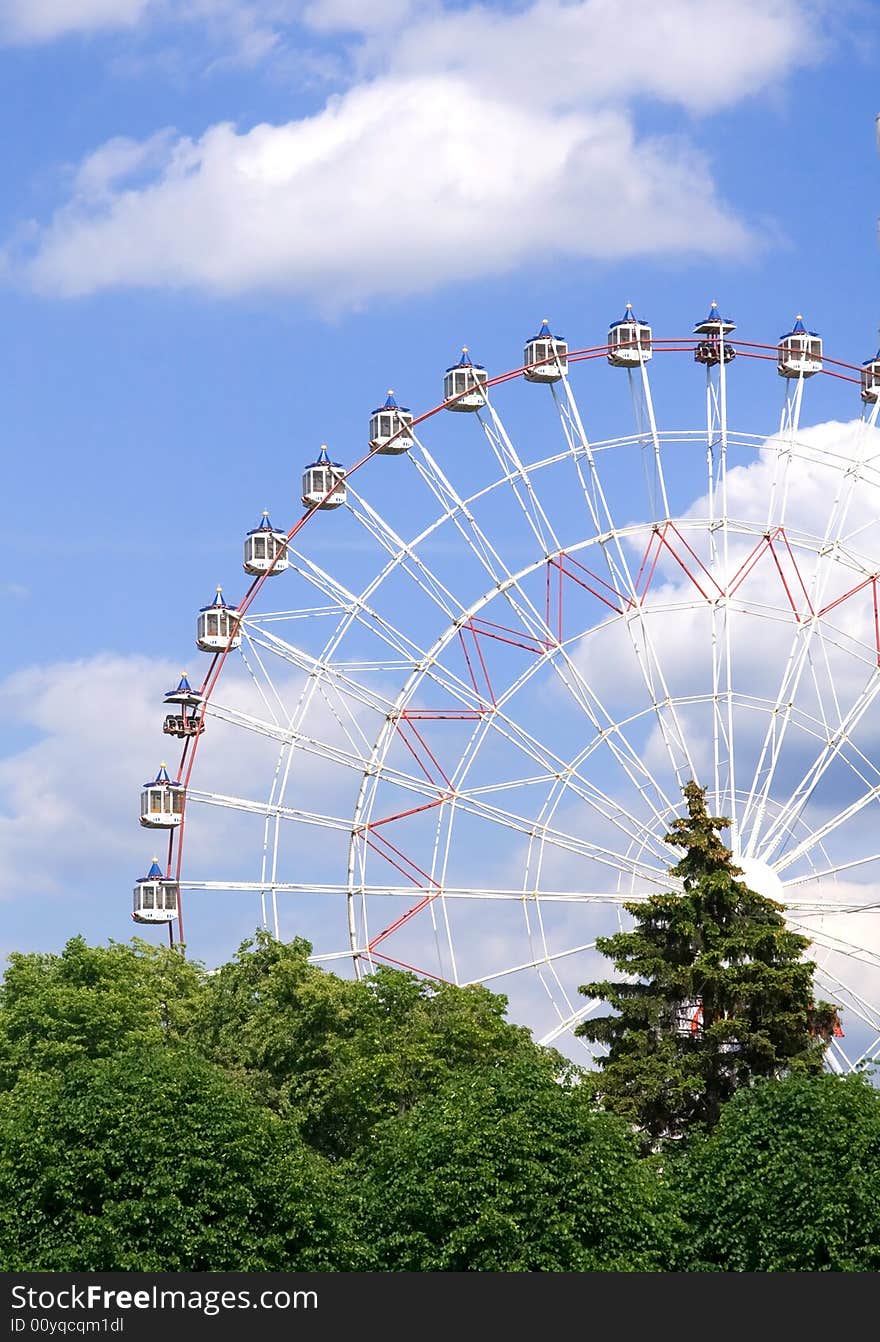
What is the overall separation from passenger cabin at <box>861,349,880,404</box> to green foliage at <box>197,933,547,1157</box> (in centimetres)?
2600

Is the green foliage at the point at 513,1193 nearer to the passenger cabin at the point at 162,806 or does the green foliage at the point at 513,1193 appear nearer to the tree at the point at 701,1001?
the tree at the point at 701,1001

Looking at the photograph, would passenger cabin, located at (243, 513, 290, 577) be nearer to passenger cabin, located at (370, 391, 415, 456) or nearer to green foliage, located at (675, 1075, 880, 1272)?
passenger cabin, located at (370, 391, 415, 456)

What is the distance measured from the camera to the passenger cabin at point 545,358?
3140 inches

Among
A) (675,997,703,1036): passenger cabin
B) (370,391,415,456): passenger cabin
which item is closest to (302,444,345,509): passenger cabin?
(370,391,415,456): passenger cabin

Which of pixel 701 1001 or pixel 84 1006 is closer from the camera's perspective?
pixel 701 1001

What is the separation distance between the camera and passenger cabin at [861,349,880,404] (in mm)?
82188

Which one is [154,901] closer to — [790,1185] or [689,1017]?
[689,1017]

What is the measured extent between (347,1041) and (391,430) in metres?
22.4

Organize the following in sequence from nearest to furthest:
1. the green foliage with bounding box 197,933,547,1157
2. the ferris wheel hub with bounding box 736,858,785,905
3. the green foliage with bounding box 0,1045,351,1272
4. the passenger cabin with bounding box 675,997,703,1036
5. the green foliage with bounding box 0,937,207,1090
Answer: the green foliage with bounding box 0,1045,351,1272
the green foliage with bounding box 197,933,547,1157
the passenger cabin with bounding box 675,997,703,1036
the green foliage with bounding box 0,937,207,1090
the ferris wheel hub with bounding box 736,858,785,905

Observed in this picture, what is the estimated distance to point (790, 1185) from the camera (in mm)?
52906

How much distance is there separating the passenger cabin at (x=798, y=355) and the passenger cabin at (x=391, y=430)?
12.7m

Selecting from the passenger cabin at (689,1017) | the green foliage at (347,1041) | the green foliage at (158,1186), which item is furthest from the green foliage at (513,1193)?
the passenger cabin at (689,1017)

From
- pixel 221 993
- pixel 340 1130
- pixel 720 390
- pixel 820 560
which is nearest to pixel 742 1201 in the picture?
pixel 340 1130

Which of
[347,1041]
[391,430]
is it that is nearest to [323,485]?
[391,430]
